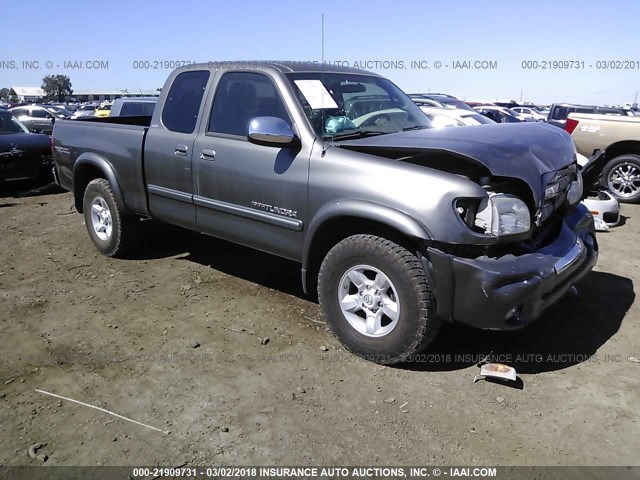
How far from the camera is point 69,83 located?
313ft

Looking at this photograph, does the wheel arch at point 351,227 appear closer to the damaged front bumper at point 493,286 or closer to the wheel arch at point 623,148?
the damaged front bumper at point 493,286

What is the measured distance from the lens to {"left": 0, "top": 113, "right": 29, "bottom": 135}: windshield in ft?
31.7

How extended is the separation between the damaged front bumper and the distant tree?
320ft

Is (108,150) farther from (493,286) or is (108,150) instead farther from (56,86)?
(56,86)

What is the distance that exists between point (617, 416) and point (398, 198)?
171cm

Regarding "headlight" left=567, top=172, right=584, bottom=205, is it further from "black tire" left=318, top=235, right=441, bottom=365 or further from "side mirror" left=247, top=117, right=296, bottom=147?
"side mirror" left=247, top=117, right=296, bottom=147

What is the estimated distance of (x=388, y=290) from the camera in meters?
3.32

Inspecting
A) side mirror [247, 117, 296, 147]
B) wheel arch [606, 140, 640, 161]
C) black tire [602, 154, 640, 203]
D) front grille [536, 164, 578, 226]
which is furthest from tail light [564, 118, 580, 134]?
side mirror [247, 117, 296, 147]

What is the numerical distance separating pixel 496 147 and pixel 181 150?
8.43ft

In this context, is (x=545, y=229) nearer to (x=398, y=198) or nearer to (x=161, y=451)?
(x=398, y=198)


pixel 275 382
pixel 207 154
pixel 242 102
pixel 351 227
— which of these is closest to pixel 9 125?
pixel 207 154

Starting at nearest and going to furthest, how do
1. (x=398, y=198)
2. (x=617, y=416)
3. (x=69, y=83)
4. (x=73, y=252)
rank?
(x=617, y=416) → (x=398, y=198) → (x=73, y=252) → (x=69, y=83)

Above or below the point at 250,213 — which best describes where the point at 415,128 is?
above

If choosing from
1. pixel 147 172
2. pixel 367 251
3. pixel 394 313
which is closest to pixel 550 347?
pixel 394 313
